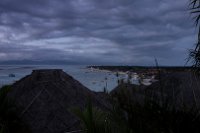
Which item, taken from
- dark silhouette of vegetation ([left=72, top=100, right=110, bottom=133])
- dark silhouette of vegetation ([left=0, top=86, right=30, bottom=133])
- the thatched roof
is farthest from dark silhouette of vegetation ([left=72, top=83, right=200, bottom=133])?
dark silhouette of vegetation ([left=0, top=86, right=30, bottom=133])

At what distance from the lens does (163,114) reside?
14.0ft

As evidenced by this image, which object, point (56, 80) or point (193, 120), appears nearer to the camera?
point (193, 120)

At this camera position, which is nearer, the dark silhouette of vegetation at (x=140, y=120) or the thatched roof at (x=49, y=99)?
the dark silhouette of vegetation at (x=140, y=120)

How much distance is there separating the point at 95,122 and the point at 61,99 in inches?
112

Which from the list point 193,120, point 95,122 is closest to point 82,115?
point 95,122

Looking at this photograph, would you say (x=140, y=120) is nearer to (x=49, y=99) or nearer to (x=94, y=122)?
(x=94, y=122)

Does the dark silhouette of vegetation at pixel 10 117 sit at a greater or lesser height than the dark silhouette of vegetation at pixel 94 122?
lesser

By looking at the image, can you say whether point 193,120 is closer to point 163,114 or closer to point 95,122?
point 163,114

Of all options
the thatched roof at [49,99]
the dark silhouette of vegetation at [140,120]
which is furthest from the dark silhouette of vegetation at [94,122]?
the thatched roof at [49,99]

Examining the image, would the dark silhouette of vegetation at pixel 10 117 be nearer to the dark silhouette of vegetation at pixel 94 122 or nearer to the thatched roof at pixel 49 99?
the thatched roof at pixel 49 99

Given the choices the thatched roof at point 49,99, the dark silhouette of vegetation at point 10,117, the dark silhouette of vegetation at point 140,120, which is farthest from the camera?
the thatched roof at point 49,99

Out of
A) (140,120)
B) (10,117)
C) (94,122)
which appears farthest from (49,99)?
(140,120)

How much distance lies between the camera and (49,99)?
678 cm

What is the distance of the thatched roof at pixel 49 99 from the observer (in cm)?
645
